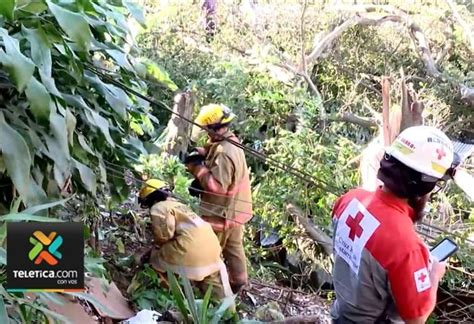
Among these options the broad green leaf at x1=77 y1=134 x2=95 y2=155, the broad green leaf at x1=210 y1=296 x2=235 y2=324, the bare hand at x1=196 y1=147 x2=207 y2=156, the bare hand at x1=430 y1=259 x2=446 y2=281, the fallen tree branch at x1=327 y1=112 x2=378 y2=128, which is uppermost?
the broad green leaf at x1=77 y1=134 x2=95 y2=155

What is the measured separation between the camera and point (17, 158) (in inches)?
61.4

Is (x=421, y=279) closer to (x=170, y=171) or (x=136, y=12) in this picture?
(x=136, y=12)

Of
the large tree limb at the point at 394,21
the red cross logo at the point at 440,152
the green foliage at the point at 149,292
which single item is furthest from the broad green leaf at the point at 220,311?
the large tree limb at the point at 394,21

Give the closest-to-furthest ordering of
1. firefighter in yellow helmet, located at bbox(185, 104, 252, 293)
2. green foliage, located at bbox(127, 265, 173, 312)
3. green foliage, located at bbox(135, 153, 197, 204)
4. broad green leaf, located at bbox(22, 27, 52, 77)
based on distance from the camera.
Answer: broad green leaf, located at bbox(22, 27, 52, 77) < green foliage, located at bbox(127, 265, 173, 312) < firefighter in yellow helmet, located at bbox(185, 104, 252, 293) < green foliage, located at bbox(135, 153, 197, 204)

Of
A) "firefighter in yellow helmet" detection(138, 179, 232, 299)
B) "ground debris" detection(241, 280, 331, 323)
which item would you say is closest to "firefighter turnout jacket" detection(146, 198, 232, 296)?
"firefighter in yellow helmet" detection(138, 179, 232, 299)

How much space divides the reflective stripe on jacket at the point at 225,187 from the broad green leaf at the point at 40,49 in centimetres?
207

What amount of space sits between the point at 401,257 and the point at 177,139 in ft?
10.4

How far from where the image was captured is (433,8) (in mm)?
8555

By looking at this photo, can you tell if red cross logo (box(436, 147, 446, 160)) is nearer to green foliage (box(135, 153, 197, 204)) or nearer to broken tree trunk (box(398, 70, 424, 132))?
broken tree trunk (box(398, 70, 424, 132))

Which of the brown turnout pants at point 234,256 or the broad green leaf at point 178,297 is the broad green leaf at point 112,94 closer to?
the broad green leaf at point 178,297

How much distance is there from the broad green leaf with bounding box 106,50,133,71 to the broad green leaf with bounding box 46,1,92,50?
1.97 ft

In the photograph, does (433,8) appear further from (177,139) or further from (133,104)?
(133,104)

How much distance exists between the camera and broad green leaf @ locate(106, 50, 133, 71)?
2.34 metres

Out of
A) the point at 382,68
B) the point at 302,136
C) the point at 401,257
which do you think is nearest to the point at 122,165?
the point at 401,257
